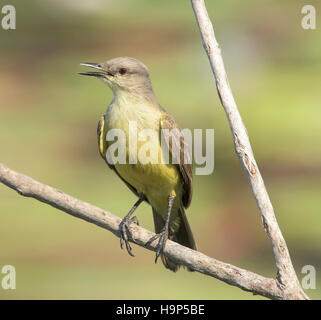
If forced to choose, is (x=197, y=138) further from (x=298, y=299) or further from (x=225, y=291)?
(x=298, y=299)

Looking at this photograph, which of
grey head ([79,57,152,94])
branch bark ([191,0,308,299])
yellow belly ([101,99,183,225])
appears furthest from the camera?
grey head ([79,57,152,94])

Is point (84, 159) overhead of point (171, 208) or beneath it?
overhead

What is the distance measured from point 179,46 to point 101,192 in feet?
26.6

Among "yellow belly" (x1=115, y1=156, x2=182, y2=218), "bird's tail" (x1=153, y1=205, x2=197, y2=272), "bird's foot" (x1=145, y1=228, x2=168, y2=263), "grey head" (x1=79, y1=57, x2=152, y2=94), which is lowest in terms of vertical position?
"bird's foot" (x1=145, y1=228, x2=168, y2=263)

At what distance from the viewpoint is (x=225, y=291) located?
34.3 feet

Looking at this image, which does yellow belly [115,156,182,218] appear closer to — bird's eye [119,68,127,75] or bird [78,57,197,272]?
bird [78,57,197,272]

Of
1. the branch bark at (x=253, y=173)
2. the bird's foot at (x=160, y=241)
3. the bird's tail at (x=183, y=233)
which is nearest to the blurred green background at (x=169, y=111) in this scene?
the bird's tail at (x=183, y=233)

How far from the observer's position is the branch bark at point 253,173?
3400mm

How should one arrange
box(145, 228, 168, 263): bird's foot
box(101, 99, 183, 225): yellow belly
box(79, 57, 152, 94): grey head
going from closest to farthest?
box(145, 228, 168, 263): bird's foot < box(101, 99, 183, 225): yellow belly < box(79, 57, 152, 94): grey head

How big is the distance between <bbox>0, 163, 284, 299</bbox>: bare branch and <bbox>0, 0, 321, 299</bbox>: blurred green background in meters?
5.21

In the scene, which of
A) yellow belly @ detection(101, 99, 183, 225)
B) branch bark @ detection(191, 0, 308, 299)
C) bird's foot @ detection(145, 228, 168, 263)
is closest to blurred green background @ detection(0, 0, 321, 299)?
yellow belly @ detection(101, 99, 183, 225)

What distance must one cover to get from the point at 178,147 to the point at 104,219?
0.98 metres

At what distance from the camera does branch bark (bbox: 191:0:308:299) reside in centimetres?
340
